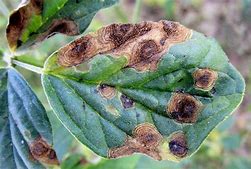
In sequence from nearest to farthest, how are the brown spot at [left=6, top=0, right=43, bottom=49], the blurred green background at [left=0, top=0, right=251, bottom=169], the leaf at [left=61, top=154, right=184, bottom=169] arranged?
1. the brown spot at [left=6, top=0, right=43, bottom=49]
2. the leaf at [left=61, top=154, right=184, bottom=169]
3. the blurred green background at [left=0, top=0, right=251, bottom=169]

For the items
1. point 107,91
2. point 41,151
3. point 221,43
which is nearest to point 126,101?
point 107,91

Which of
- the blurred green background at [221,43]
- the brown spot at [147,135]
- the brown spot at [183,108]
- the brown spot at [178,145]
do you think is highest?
the brown spot at [183,108]

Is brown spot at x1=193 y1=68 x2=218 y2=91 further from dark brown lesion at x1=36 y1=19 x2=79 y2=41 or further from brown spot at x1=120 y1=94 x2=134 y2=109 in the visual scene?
dark brown lesion at x1=36 y1=19 x2=79 y2=41

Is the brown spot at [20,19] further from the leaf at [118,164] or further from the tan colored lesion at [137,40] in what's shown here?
the leaf at [118,164]

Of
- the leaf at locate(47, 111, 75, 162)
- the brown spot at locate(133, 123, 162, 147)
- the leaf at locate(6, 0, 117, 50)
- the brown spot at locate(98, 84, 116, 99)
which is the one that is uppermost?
the leaf at locate(6, 0, 117, 50)

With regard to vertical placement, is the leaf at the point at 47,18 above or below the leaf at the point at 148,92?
above

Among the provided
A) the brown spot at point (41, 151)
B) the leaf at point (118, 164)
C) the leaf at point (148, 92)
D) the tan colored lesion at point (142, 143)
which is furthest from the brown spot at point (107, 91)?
the leaf at point (118, 164)

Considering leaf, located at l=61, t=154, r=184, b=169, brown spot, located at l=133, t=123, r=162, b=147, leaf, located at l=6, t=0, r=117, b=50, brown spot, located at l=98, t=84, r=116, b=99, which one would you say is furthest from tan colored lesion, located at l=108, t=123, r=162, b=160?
leaf, located at l=61, t=154, r=184, b=169

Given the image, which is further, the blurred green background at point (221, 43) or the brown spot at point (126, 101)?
the blurred green background at point (221, 43)

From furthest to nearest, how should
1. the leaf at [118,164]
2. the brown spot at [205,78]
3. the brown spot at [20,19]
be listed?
1. the leaf at [118,164]
2. the brown spot at [20,19]
3. the brown spot at [205,78]
